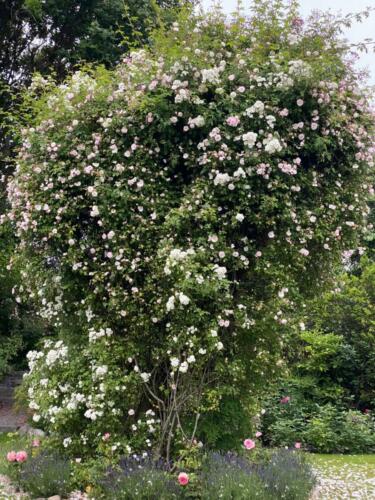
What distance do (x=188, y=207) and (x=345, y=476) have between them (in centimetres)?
304

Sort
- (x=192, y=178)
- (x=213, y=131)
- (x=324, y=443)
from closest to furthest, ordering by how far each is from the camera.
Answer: (x=213, y=131) < (x=192, y=178) < (x=324, y=443)

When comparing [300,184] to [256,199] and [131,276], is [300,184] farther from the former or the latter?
[131,276]

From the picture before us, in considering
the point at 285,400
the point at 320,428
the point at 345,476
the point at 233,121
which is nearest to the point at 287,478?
the point at 345,476

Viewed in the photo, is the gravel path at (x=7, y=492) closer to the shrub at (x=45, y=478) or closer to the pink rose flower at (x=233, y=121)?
the shrub at (x=45, y=478)

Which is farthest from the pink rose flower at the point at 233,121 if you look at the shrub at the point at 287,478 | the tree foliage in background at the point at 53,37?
the tree foliage in background at the point at 53,37

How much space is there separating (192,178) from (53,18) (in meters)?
7.89

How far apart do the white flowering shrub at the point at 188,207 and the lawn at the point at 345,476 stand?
1.21 m

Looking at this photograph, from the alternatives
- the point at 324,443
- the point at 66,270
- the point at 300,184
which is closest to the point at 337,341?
the point at 324,443

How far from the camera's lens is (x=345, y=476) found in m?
4.82

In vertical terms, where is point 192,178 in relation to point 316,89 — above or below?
below

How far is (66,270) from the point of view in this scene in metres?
4.12

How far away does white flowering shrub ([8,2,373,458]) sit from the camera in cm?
370

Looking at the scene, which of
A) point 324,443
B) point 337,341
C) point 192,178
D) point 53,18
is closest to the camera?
point 192,178

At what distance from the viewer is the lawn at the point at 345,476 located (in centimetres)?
424
